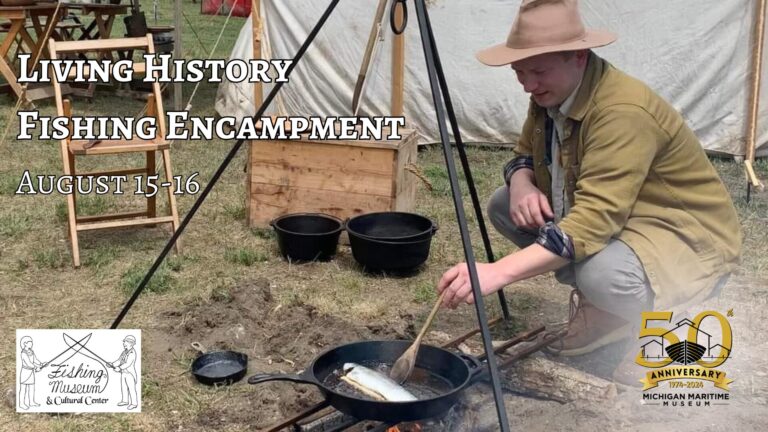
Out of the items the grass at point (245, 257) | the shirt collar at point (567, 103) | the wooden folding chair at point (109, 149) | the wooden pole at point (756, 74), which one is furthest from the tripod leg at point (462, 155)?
the wooden pole at point (756, 74)

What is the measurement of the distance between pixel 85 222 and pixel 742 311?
12.3ft

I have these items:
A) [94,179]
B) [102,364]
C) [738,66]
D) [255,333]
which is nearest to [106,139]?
[94,179]

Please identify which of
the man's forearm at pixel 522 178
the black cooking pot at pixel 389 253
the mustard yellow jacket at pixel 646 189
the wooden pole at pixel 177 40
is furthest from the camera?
the wooden pole at pixel 177 40

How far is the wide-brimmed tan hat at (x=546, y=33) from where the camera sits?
262 centimetres

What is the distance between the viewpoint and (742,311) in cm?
387

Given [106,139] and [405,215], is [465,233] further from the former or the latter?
[106,139]

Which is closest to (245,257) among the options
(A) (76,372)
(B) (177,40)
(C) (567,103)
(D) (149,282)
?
(D) (149,282)

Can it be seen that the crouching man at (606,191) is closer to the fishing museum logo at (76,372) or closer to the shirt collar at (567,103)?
the shirt collar at (567,103)

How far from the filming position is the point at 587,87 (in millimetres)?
2787

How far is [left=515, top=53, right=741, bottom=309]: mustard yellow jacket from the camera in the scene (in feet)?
8.54

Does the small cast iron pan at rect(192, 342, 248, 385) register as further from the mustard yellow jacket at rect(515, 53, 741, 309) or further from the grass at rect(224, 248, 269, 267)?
the mustard yellow jacket at rect(515, 53, 741, 309)

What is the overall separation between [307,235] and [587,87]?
2080 millimetres

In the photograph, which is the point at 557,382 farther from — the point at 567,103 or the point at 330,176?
the point at 330,176

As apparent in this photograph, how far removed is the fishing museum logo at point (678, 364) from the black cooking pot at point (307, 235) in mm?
1960
